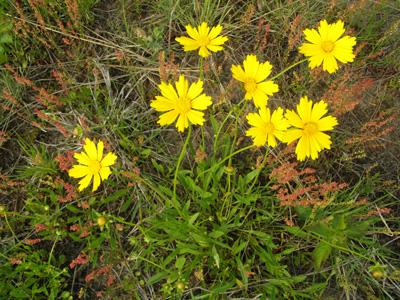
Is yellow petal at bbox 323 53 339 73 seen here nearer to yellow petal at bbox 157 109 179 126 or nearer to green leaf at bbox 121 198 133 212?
yellow petal at bbox 157 109 179 126

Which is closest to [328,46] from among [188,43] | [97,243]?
[188,43]

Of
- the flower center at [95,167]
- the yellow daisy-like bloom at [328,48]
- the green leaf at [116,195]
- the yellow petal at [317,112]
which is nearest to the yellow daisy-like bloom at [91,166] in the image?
the flower center at [95,167]

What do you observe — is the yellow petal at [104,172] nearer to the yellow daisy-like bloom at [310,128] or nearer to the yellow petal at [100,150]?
the yellow petal at [100,150]

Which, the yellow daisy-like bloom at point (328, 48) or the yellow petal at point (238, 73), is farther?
the yellow daisy-like bloom at point (328, 48)

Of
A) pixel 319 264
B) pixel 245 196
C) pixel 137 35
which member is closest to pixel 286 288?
pixel 319 264

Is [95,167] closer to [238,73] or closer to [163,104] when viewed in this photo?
[163,104]

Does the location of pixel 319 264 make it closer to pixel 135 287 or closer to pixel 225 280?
pixel 225 280

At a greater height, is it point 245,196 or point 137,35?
point 137,35

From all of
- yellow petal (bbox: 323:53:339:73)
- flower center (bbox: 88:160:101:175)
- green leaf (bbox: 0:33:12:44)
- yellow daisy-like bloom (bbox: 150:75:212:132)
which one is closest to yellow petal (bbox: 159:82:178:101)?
yellow daisy-like bloom (bbox: 150:75:212:132)
